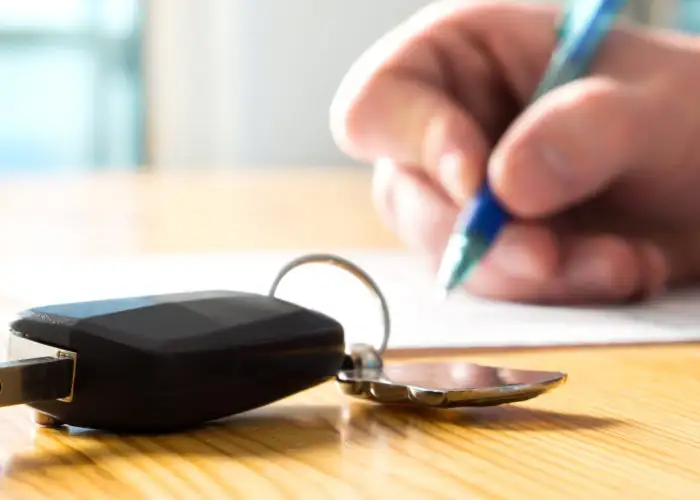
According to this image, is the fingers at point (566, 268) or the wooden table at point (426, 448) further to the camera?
the fingers at point (566, 268)

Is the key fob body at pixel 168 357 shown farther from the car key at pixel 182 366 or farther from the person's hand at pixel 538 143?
the person's hand at pixel 538 143

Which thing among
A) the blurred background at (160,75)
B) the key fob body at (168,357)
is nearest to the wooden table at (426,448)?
the key fob body at (168,357)

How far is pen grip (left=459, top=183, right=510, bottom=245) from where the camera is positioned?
20.8 inches

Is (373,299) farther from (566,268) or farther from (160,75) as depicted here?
(160,75)

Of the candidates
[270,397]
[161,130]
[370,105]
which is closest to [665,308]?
[370,105]

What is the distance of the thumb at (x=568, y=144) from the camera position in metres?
0.50

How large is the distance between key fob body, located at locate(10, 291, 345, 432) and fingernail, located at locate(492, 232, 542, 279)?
274mm

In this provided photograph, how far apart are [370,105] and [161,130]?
243 cm

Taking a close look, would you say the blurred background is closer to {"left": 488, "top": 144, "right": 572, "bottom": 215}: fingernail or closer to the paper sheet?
the paper sheet

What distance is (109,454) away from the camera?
237 millimetres

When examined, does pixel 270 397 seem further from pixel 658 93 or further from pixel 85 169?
pixel 85 169

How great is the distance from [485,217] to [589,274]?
2.4 inches

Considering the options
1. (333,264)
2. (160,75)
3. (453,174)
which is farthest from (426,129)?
(160,75)

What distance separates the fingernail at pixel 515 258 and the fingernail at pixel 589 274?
0.02 m
